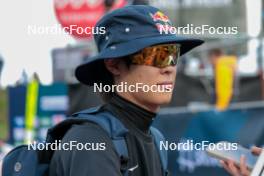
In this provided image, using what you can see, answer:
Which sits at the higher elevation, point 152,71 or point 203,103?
point 152,71

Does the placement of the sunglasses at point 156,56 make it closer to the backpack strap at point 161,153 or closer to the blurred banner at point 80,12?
the backpack strap at point 161,153

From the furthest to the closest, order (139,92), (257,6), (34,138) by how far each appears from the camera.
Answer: (257,6), (34,138), (139,92)

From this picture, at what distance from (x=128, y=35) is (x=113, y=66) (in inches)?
5.2

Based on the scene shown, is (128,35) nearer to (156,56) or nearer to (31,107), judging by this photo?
(156,56)

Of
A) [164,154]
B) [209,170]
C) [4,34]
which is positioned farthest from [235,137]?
[164,154]

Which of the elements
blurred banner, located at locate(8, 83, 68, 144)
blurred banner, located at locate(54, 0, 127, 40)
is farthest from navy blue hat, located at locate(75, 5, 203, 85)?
blurred banner, located at locate(54, 0, 127, 40)

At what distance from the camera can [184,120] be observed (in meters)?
6.75

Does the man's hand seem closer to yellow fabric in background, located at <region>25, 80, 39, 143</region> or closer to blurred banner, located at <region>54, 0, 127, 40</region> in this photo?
yellow fabric in background, located at <region>25, 80, 39, 143</region>

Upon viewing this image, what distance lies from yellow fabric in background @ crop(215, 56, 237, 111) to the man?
4.42 metres

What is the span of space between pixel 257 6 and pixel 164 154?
6.65 meters

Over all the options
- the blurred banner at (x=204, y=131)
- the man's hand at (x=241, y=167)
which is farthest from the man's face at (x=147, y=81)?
the blurred banner at (x=204, y=131)

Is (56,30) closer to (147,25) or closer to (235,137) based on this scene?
(235,137)

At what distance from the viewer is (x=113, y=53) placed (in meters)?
2.38

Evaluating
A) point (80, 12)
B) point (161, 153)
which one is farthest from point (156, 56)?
point (80, 12)
